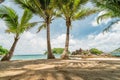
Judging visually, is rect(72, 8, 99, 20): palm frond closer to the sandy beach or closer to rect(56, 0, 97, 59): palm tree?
rect(56, 0, 97, 59): palm tree

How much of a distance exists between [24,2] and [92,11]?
5629 mm

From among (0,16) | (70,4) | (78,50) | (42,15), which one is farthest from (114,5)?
(78,50)

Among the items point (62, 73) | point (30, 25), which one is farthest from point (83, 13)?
point (62, 73)

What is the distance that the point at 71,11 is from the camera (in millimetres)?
20641

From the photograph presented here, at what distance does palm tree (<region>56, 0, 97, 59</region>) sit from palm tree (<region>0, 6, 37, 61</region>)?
2.75 m

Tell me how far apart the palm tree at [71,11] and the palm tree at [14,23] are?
275cm

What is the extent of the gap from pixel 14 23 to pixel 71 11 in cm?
476

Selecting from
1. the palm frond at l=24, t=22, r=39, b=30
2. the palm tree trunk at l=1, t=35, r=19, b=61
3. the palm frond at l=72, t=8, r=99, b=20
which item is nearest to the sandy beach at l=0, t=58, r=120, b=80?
the palm tree trunk at l=1, t=35, r=19, b=61

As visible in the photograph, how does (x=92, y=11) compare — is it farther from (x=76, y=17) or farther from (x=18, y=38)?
(x=18, y=38)

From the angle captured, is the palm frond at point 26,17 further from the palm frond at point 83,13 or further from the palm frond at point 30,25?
the palm frond at point 83,13

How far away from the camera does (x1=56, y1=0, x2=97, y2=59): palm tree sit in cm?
2003

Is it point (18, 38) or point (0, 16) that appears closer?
point (0, 16)

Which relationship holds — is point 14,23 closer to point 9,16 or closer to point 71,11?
point 9,16

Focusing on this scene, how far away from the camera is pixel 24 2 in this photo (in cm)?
2044
